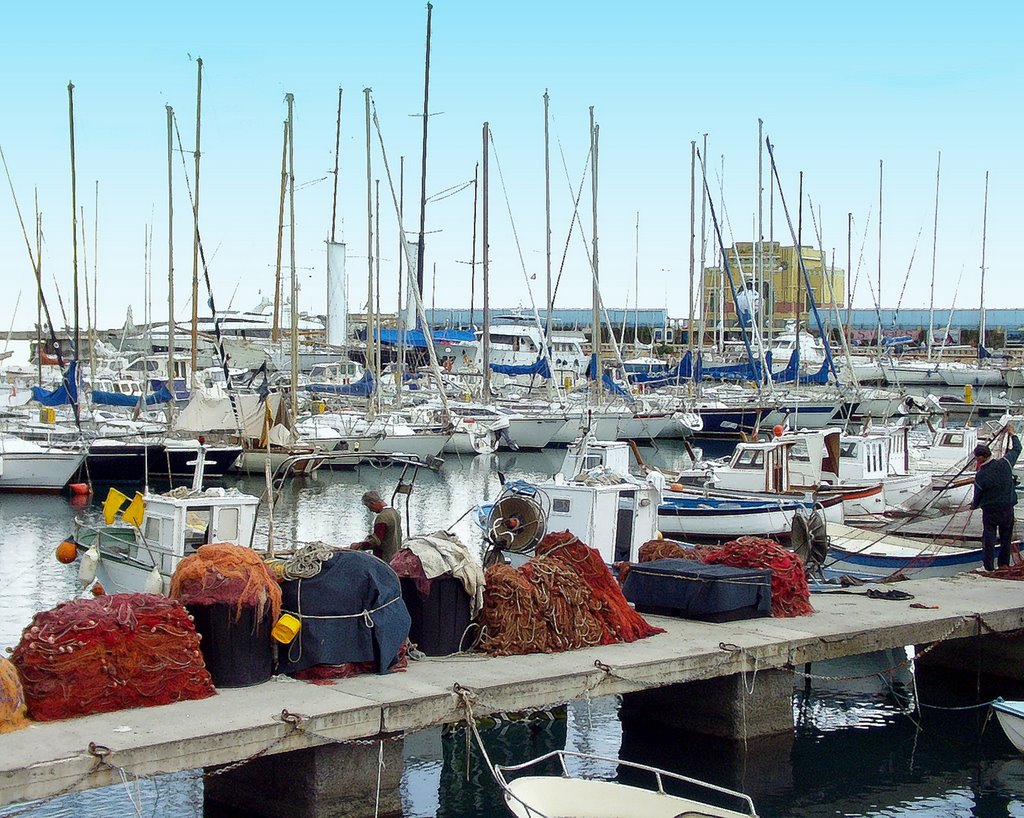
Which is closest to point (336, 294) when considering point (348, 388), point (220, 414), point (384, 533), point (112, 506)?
point (348, 388)

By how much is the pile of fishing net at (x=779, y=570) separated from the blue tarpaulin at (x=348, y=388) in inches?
1516

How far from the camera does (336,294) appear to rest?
63625 mm

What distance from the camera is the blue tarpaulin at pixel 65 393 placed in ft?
132

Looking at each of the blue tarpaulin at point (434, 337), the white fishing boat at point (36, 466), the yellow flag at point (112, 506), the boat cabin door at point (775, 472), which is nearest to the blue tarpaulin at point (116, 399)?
the white fishing boat at point (36, 466)

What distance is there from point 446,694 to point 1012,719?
21.5 ft

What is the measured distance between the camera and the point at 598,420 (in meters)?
51.7

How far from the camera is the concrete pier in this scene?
9117 millimetres

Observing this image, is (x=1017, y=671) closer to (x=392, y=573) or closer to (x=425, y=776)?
(x=425, y=776)

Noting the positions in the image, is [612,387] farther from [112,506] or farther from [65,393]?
[112,506]

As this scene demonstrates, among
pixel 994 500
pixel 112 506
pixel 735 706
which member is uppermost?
pixel 112 506

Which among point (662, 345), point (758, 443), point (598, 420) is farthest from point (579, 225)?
point (662, 345)

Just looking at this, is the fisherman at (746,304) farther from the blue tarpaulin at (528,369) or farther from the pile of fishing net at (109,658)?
the pile of fishing net at (109,658)

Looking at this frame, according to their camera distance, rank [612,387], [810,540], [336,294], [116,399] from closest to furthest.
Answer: [810,540], [116,399], [612,387], [336,294]

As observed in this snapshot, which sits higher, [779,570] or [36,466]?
[779,570]
